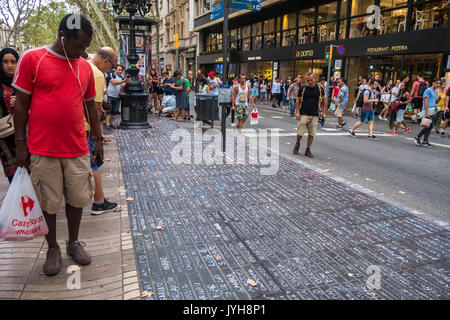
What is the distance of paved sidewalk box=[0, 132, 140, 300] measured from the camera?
261cm

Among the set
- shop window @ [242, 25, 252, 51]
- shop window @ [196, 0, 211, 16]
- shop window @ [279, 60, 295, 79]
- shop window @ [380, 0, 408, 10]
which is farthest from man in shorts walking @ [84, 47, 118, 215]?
shop window @ [196, 0, 211, 16]

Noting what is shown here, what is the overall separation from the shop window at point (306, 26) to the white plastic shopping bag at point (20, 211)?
76.5ft

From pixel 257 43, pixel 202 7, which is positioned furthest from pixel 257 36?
pixel 202 7

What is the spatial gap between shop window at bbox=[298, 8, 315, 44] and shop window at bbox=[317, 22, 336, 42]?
2.72 feet

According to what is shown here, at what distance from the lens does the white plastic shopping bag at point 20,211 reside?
2.51 m

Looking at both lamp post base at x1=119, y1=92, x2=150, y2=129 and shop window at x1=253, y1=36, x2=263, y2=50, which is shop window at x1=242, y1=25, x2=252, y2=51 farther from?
lamp post base at x1=119, y1=92, x2=150, y2=129

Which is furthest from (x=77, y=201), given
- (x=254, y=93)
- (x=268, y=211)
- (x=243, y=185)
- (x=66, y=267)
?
(x=254, y=93)

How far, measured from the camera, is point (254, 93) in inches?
942

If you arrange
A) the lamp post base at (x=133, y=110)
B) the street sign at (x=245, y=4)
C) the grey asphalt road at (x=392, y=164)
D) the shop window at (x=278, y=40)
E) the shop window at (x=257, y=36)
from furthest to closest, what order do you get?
the shop window at (x=257, y=36), the shop window at (x=278, y=40), the lamp post base at (x=133, y=110), the street sign at (x=245, y=4), the grey asphalt road at (x=392, y=164)

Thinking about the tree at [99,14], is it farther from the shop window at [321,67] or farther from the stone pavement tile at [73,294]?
the stone pavement tile at [73,294]

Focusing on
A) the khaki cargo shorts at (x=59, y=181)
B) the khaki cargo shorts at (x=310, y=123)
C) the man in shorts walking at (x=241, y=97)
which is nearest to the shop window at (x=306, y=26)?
the man in shorts walking at (x=241, y=97)

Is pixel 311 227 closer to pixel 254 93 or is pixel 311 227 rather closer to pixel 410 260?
pixel 410 260

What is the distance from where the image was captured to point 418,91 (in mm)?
12828
